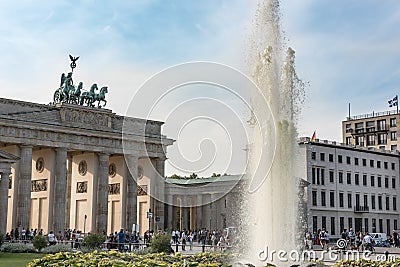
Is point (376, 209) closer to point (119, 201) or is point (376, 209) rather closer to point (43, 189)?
point (119, 201)

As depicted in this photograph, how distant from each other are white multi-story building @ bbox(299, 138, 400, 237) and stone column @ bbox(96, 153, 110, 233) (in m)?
30.9

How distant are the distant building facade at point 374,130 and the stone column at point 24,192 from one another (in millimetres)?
72241

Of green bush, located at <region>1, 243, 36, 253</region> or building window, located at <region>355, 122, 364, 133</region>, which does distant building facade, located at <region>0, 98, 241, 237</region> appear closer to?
green bush, located at <region>1, 243, 36, 253</region>

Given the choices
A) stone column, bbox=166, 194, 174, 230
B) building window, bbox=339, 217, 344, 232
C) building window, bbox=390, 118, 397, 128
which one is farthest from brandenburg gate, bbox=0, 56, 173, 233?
building window, bbox=390, 118, 397, 128

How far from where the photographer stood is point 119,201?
78.0m

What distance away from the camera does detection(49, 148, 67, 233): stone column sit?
68.6 m

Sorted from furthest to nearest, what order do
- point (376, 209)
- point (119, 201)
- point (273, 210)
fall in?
point (376, 209), point (119, 201), point (273, 210)

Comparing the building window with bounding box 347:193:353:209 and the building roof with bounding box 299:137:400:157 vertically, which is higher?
the building roof with bounding box 299:137:400:157

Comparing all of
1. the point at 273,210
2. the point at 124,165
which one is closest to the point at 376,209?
the point at 124,165

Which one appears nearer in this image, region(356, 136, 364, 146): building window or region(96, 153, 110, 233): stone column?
region(96, 153, 110, 233): stone column

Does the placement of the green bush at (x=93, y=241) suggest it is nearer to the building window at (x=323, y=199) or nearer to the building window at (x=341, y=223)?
the building window at (x=323, y=199)

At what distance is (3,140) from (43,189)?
10079 mm

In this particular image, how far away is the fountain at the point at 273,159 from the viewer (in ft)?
69.5

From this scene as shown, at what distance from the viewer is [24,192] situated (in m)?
65.2
